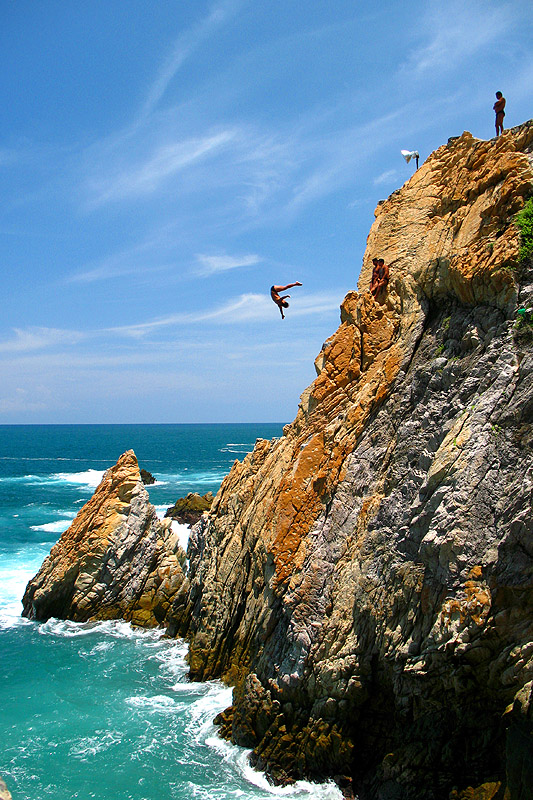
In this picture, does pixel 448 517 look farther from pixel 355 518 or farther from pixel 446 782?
pixel 446 782

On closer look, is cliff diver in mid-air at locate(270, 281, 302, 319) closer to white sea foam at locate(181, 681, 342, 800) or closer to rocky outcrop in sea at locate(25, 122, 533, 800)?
rocky outcrop in sea at locate(25, 122, 533, 800)

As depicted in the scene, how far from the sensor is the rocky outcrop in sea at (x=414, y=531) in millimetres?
10773

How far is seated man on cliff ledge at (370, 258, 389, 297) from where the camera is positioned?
16828 millimetres

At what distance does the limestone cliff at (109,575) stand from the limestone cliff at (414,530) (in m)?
8.45

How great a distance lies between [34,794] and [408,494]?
484 inches

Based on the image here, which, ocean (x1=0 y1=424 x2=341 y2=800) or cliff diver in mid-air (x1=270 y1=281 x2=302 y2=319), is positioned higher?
cliff diver in mid-air (x1=270 y1=281 x2=302 y2=319)

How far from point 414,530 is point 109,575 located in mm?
19388

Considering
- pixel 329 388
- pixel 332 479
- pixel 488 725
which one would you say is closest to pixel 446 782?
pixel 488 725

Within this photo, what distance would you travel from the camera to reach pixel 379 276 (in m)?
16.9

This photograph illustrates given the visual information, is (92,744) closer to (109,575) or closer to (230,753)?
(230,753)

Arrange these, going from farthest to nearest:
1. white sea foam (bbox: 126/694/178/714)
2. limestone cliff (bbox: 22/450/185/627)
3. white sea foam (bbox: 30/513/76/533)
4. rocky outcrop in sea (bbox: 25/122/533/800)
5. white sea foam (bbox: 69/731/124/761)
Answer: white sea foam (bbox: 30/513/76/533)
limestone cliff (bbox: 22/450/185/627)
white sea foam (bbox: 126/694/178/714)
white sea foam (bbox: 69/731/124/761)
rocky outcrop in sea (bbox: 25/122/533/800)

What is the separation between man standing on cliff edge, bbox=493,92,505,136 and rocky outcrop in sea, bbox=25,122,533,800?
2.06 feet

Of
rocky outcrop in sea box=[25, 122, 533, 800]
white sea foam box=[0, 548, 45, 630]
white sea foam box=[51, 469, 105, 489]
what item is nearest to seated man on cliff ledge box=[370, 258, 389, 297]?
rocky outcrop in sea box=[25, 122, 533, 800]

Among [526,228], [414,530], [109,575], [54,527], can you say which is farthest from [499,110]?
[54,527]
